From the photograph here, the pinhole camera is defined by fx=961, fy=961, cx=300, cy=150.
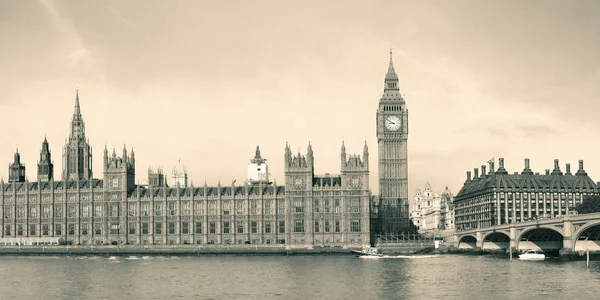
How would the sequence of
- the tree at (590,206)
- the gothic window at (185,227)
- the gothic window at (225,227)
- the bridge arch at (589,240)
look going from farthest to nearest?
the gothic window at (185,227)
the gothic window at (225,227)
the tree at (590,206)
the bridge arch at (589,240)

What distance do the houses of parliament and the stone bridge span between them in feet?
70.8

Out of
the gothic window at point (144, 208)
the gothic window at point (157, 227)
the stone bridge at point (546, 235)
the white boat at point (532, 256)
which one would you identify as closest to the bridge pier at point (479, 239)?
the stone bridge at point (546, 235)

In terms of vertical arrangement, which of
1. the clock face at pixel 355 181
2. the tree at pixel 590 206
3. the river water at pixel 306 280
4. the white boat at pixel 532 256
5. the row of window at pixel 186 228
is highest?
the clock face at pixel 355 181

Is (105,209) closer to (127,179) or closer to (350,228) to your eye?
(127,179)

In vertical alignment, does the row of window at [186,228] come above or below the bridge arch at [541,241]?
above

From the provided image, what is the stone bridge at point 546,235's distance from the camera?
134750mm

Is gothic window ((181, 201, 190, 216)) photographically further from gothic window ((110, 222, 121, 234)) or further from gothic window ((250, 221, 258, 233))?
gothic window ((110, 222, 121, 234))

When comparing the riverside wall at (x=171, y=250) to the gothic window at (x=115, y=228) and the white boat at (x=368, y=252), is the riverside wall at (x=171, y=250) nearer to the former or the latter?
the white boat at (x=368, y=252)

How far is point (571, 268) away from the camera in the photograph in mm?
119562

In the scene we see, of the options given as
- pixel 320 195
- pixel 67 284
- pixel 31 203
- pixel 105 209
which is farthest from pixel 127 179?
pixel 67 284

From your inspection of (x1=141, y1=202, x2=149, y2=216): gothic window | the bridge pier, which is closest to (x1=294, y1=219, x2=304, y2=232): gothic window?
(x1=141, y1=202, x2=149, y2=216): gothic window

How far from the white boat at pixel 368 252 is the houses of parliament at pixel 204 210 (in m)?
9.34

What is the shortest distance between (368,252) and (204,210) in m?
39.4

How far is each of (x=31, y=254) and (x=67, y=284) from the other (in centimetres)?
8342
